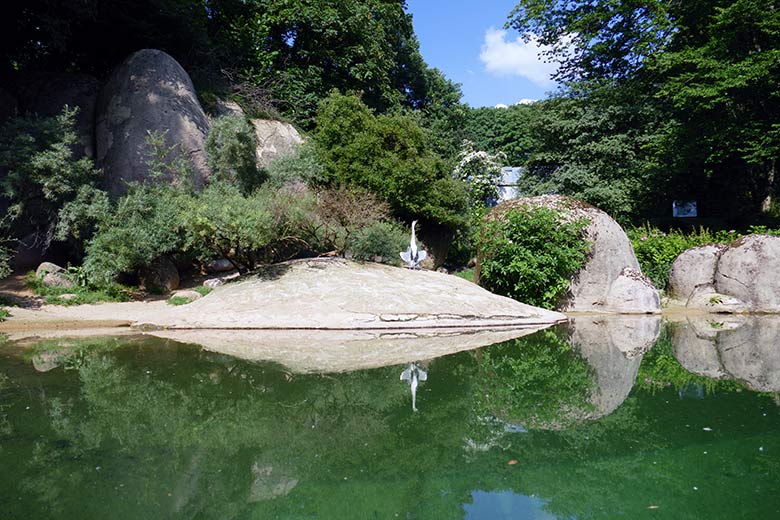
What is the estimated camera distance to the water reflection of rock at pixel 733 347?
22.0ft

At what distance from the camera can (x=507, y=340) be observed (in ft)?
30.3

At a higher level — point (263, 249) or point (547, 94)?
point (547, 94)

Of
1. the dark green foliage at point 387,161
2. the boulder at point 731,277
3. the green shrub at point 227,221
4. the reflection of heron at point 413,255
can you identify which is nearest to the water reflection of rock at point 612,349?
the boulder at point 731,277

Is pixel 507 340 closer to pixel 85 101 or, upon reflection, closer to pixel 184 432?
pixel 184 432

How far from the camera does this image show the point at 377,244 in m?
13.6

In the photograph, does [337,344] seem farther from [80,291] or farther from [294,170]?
[294,170]

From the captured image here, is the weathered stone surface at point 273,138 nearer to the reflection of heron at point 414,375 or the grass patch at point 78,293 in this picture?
the grass patch at point 78,293

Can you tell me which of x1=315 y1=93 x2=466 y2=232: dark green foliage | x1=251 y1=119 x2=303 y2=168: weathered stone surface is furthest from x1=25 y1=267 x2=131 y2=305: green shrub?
x1=315 y1=93 x2=466 y2=232: dark green foliage

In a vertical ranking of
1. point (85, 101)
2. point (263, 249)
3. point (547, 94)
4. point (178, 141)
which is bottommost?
point (263, 249)

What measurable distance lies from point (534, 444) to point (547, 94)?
2020 centimetres

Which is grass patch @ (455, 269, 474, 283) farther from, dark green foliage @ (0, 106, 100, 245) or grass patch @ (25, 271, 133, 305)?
dark green foliage @ (0, 106, 100, 245)

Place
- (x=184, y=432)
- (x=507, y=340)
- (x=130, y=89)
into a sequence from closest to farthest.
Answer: (x=184, y=432), (x=507, y=340), (x=130, y=89)

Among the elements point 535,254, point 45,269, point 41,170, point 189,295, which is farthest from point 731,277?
point 41,170

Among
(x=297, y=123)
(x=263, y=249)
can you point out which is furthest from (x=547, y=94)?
(x=263, y=249)
